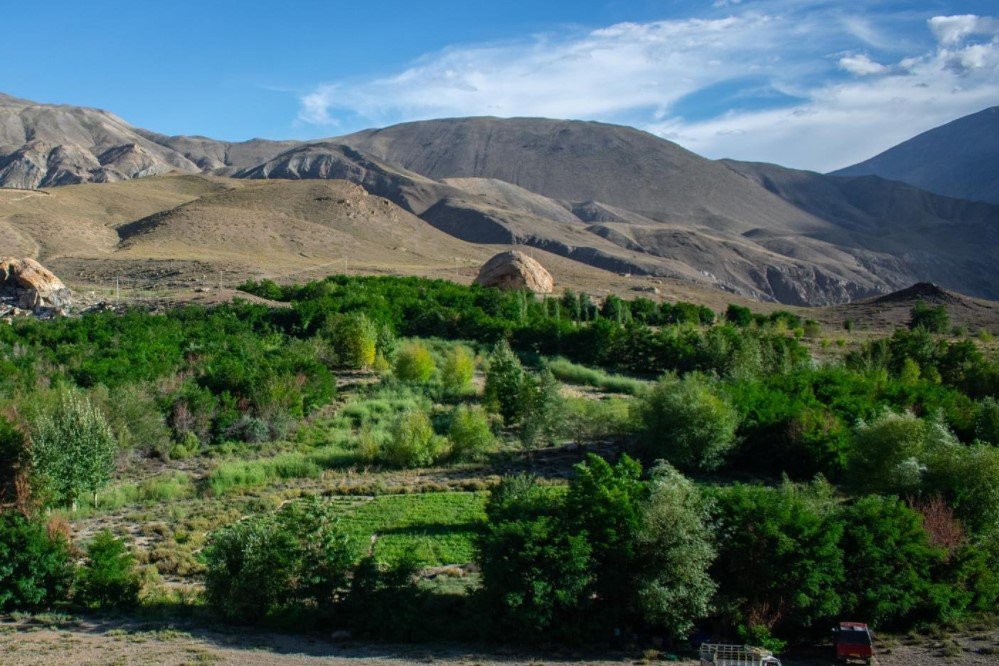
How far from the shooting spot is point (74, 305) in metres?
47.3

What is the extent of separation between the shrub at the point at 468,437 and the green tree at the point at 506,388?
7.07 feet

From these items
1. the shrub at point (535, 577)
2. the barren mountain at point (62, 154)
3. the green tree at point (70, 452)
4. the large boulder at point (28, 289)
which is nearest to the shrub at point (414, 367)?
the green tree at point (70, 452)

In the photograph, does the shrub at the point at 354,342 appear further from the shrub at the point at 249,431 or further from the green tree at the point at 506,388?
the shrub at the point at 249,431

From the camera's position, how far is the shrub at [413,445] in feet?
85.6

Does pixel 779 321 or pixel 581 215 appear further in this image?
pixel 581 215

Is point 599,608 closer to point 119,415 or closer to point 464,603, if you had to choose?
point 464,603

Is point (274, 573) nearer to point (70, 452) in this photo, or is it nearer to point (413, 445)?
point (70, 452)

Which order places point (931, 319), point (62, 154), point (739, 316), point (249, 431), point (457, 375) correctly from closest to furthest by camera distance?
point (249, 431)
point (457, 375)
point (931, 319)
point (739, 316)
point (62, 154)

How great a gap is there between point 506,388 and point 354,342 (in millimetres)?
9720

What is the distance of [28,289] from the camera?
47.2m

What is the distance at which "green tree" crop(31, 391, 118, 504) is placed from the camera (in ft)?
67.4

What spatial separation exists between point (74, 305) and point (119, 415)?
24923mm

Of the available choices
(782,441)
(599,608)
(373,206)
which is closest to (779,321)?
(782,441)

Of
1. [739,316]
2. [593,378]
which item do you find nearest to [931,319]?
[739,316]
